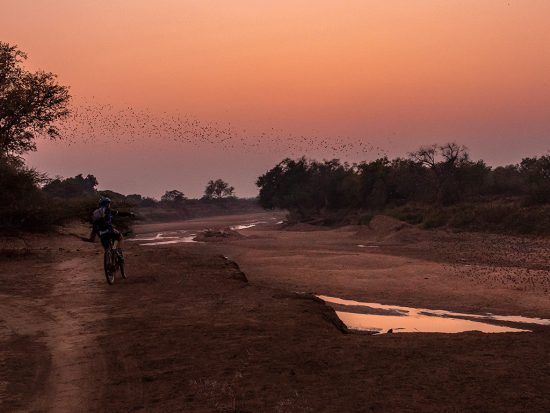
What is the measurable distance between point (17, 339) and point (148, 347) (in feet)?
8.59

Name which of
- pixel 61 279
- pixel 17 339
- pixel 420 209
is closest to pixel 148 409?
pixel 17 339

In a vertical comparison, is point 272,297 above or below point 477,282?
above

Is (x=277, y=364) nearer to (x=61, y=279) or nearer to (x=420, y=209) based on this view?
(x=61, y=279)

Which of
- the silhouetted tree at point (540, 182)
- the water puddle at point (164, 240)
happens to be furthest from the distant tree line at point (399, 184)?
the water puddle at point (164, 240)

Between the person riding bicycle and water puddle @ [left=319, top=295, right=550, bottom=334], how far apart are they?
22.5ft

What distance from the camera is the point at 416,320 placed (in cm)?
1335

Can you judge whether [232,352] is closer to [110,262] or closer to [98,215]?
[110,262]

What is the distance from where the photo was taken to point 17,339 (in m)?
8.74

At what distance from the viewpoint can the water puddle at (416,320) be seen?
12053 millimetres

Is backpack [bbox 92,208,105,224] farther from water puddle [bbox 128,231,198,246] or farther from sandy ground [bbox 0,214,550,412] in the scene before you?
water puddle [bbox 128,231,198,246]

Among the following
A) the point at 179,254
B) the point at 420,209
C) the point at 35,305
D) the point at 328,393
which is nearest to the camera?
the point at 328,393

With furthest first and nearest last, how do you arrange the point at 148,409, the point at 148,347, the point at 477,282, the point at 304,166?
the point at 304,166
the point at 477,282
the point at 148,347
the point at 148,409

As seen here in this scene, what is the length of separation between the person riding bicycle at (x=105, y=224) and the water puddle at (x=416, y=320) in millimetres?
6871

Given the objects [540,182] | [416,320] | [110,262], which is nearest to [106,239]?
[110,262]
